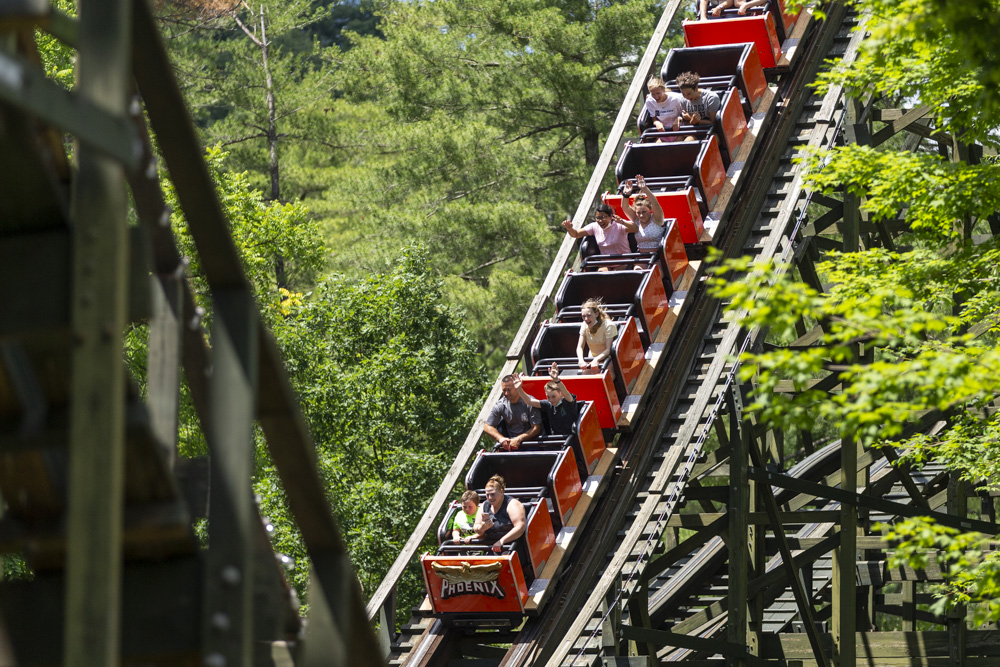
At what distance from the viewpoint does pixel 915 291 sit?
7.54 metres

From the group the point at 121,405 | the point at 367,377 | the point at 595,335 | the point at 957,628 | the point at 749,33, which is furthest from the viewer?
the point at 367,377

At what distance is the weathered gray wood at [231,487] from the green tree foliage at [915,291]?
243cm

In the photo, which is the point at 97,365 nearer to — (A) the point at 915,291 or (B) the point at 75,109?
(B) the point at 75,109

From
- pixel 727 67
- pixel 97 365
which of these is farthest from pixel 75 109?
pixel 727 67

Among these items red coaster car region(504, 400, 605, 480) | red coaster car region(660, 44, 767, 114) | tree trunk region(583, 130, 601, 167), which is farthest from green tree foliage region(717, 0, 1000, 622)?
tree trunk region(583, 130, 601, 167)

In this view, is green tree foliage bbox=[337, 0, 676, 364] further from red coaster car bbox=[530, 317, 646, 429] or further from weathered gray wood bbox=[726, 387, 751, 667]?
weathered gray wood bbox=[726, 387, 751, 667]

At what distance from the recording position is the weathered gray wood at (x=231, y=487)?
8.89ft

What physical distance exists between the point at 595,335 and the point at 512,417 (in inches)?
39.2

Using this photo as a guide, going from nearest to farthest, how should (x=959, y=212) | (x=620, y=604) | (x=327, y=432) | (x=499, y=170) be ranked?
(x=959, y=212) < (x=620, y=604) < (x=327, y=432) < (x=499, y=170)

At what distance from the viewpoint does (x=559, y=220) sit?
78.0 ft

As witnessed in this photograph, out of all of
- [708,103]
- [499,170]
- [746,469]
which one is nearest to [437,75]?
[499,170]

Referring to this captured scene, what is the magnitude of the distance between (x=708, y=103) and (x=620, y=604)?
18.0 feet

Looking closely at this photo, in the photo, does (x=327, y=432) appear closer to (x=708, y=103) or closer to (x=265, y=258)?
(x=265, y=258)

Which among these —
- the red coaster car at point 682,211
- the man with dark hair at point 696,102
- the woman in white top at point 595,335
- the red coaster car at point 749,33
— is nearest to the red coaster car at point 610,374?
the woman in white top at point 595,335
